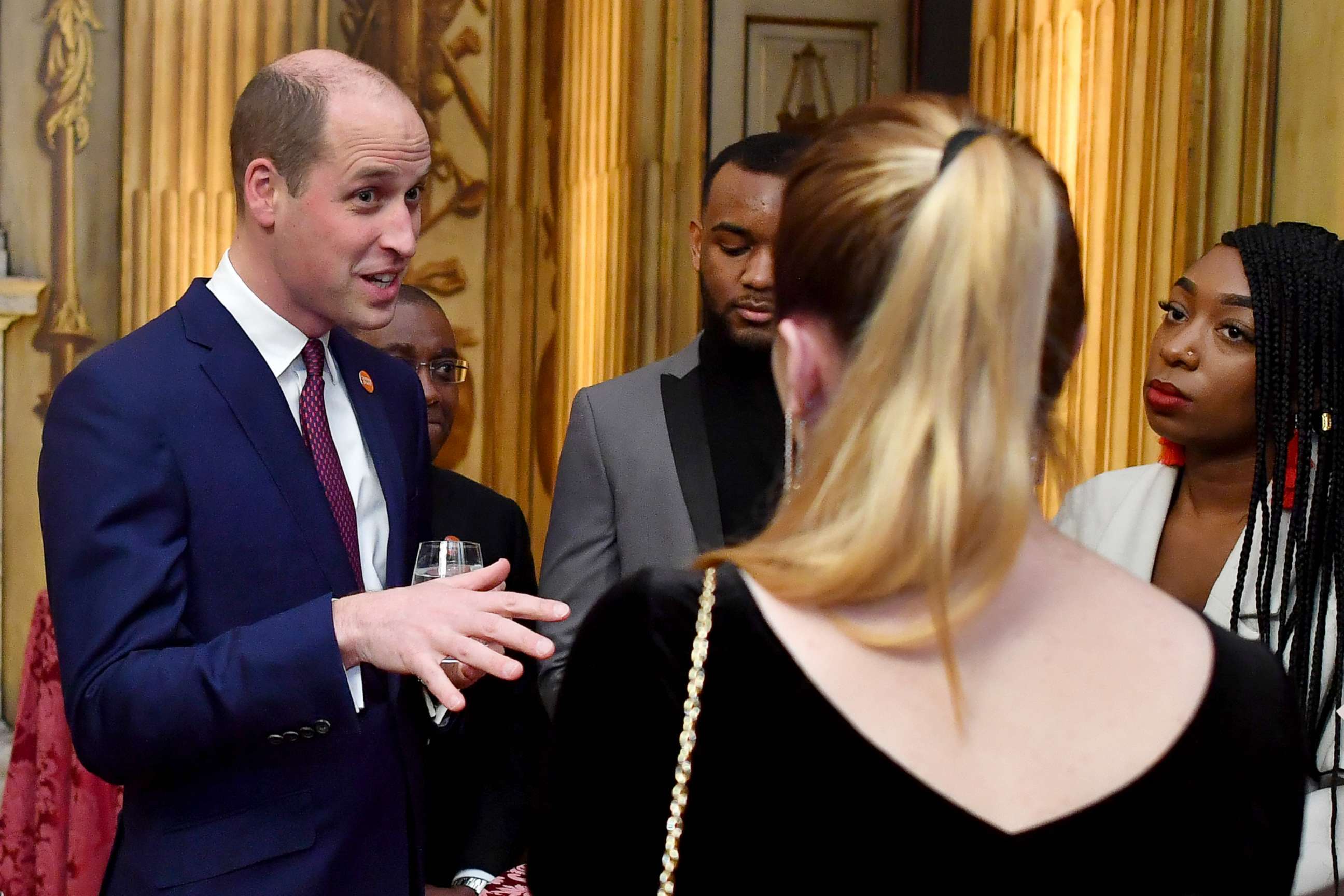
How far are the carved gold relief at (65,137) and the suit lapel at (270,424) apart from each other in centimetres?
294

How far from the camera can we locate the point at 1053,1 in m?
3.12

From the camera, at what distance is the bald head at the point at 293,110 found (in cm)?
187

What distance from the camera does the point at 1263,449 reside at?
2.06 m

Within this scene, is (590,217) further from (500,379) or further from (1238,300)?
(1238,300)

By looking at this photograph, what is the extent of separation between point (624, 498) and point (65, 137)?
3.03 metres

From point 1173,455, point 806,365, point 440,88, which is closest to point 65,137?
point 440,88

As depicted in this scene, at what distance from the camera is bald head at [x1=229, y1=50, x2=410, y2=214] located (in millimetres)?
1865

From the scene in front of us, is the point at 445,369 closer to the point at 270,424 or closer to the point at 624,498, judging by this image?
the point at 624,498

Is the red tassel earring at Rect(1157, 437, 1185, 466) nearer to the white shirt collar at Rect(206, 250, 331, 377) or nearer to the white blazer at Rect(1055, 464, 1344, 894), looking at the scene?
the white blazer at Rect(1055, 464, 1344, 894)

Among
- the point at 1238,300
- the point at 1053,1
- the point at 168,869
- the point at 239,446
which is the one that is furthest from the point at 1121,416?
the point at 168,869

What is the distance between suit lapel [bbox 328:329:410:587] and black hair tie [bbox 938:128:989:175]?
1219mm

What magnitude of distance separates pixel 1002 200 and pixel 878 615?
31 centimetres

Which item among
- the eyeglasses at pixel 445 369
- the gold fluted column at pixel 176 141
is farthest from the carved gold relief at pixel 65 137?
the eyeglasses at pixel 445 369

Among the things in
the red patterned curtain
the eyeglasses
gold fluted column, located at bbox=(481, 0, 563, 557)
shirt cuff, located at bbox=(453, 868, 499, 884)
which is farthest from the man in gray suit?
gold fluted column, located at bbox=(481, 0, 563, 557)
